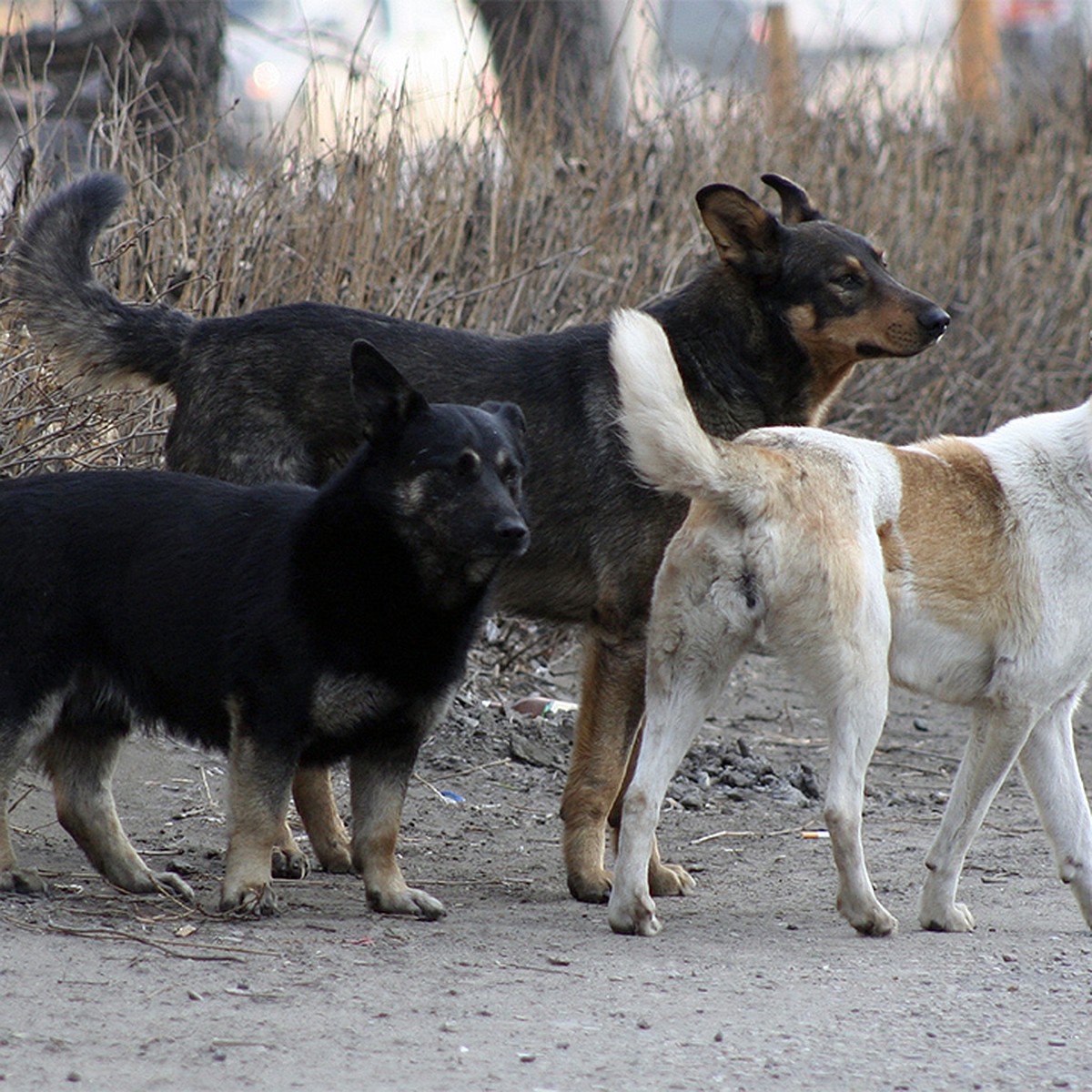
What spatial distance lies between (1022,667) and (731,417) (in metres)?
1.41

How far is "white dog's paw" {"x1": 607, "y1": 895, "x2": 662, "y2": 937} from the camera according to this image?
430 centimetres

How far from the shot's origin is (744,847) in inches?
229

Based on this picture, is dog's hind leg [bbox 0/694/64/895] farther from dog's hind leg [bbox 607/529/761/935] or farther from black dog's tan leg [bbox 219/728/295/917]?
dog's hind leg [bbox 607/529/761/935]

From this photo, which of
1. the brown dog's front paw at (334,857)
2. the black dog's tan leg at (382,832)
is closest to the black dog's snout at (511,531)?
the black dog's tan leg at (382,832)

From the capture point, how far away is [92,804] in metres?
4.57

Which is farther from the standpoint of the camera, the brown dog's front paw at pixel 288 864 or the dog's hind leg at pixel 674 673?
the brown dog's front paw at pixel 288 864

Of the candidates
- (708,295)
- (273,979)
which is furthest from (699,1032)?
(708,295)

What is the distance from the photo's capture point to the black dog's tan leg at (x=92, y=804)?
15.0 feet

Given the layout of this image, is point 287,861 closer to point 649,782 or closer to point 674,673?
point 649,782

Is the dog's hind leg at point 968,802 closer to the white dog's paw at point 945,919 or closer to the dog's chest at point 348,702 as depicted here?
the white dog's paw at point 945,919

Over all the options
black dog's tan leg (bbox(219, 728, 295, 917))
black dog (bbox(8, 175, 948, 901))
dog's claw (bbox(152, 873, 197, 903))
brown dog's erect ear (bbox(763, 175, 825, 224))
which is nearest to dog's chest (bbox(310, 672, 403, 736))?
black dog's tan leg (bbox(219, 728, 295, 917))

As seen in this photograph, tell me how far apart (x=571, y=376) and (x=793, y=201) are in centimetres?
116

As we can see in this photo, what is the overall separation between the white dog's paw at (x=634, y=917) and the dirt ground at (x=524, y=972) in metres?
0.04

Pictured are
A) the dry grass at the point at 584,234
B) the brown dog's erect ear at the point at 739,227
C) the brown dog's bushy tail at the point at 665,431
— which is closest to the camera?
the brown dog's bushy tail at the point at 665,431
